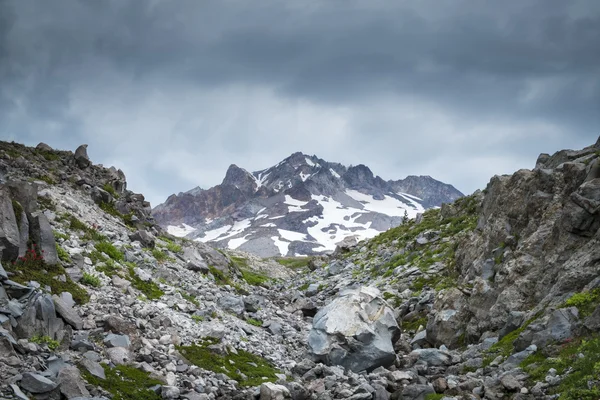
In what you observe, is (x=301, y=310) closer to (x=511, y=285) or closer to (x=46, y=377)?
(x=511, y=285)

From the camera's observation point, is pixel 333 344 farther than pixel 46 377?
Yes

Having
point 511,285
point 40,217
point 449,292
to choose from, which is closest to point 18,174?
point 40,217

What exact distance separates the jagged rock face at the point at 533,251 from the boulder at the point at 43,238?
21.0 meters

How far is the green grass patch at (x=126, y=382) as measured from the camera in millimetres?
12962

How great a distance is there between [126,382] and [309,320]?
23.6 m

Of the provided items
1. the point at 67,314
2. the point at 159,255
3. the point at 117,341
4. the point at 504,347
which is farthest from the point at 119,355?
the point at 159,255

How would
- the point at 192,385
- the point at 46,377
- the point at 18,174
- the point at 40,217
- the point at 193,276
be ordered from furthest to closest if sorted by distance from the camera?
the point at 18,174 → the point at 193,276 → the point at 40,217 → the point at 192,385 → the point at 46,377

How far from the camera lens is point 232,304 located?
96.1ft

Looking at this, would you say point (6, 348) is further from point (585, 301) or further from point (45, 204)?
point (45, 204)

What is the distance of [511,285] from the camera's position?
22688mm

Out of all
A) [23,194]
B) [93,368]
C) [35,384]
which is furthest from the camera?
[23,194]

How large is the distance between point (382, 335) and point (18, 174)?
112 feet

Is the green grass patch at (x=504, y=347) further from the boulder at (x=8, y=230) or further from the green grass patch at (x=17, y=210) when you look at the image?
the green grass patch at (x=17, y=210)

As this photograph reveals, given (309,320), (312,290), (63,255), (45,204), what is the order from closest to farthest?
(63,255)
(45,204)
(309,320)
(312,290)
